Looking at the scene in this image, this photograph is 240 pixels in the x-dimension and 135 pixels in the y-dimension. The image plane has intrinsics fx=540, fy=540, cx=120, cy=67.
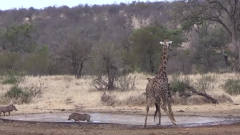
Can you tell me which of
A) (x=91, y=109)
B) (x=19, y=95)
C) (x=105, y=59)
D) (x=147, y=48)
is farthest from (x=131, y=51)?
(x=91, y=109)

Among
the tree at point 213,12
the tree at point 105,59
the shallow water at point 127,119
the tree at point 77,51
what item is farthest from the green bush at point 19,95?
the tree at point 77,51

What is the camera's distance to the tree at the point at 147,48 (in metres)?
44.8

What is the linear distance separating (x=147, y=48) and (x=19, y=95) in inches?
966

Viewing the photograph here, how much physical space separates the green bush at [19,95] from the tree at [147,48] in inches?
874

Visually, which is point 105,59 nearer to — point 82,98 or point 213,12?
point 213,12

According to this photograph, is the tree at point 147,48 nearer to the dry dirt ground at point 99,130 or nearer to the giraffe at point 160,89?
the dry dirt ground at point 99,130

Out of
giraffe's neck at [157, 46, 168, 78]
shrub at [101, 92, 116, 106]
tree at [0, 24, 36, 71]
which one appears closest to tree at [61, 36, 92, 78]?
tree at [0, 24, 36, 71]

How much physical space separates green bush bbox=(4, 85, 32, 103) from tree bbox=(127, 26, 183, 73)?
2219 centimetres

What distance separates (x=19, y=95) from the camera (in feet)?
72.5

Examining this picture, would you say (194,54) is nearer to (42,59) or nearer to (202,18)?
(42,59)

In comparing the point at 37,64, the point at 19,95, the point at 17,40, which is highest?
the point at 17,40

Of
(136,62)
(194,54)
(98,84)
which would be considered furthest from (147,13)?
(98,84)

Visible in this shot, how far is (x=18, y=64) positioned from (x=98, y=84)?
22461 millimetres

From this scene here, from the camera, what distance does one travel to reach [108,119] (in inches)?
596
